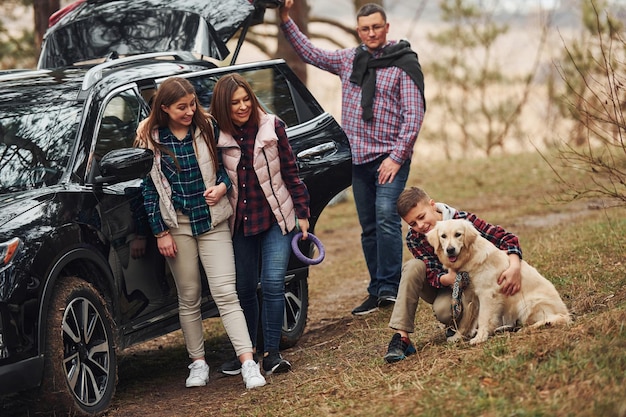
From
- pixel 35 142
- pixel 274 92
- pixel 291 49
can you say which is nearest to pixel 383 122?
pixel 274 92

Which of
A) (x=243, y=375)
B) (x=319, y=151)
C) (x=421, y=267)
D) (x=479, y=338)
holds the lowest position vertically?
(x=243, y=375)

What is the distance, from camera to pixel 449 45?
24.5 metres

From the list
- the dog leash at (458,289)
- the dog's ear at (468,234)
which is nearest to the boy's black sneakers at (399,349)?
the dog leash at (458,289)

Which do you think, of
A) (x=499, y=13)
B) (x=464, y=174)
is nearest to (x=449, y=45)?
(x=499, y=13)

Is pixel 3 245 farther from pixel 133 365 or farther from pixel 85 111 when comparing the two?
pixel 133 365

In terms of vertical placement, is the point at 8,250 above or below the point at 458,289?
above

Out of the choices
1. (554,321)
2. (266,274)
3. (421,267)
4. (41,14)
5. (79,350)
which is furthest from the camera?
(41,14)

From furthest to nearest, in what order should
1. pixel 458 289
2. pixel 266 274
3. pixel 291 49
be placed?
pixel 291 49 < pixel 266 274 < pixel 458 289

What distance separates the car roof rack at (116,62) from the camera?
6.08 metres

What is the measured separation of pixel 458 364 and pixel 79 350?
1972mm

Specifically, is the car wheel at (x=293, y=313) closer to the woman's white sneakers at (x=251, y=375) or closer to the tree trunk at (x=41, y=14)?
the woman's white sneakers at (x=251, y=375)

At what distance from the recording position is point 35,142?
18.8 ft

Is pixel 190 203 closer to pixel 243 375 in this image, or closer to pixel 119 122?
pixel 119 122

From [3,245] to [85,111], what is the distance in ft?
4.28
